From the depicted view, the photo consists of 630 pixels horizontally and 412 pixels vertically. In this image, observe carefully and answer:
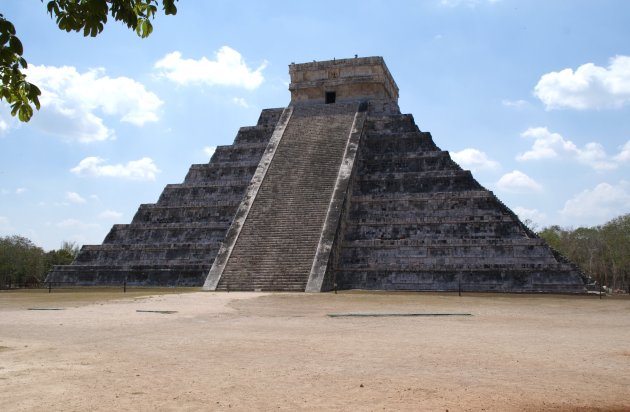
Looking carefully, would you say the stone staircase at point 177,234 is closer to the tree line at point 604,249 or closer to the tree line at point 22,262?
the tree line at point 22,262

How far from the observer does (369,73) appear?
30.2 m

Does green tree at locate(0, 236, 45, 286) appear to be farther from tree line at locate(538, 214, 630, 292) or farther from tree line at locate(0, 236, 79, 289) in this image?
tree line at locate(538, 214, 630, 292)

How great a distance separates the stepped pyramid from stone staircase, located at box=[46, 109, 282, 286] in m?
0.05

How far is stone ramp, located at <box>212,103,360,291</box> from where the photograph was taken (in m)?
20.6

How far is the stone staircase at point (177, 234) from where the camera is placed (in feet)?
76.9

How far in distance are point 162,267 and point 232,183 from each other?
5293mm

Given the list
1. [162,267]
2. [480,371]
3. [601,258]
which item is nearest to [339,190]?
[162,267]

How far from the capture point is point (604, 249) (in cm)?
4059

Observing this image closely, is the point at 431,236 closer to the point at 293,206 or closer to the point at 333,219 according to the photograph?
the point at 333,219

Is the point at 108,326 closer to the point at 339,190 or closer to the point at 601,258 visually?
the point at 339,190

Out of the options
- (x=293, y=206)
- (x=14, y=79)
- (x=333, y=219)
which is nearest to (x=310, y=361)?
(x=14, y=79)

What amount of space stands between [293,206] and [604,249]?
2710cm

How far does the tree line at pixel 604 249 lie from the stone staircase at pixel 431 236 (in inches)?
746

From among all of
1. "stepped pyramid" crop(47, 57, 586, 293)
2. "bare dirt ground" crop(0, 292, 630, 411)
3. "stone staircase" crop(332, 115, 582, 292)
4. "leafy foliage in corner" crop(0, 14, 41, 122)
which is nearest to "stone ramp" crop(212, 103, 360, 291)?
"stepped pyramid" crop(47, 57, 586, 293)
